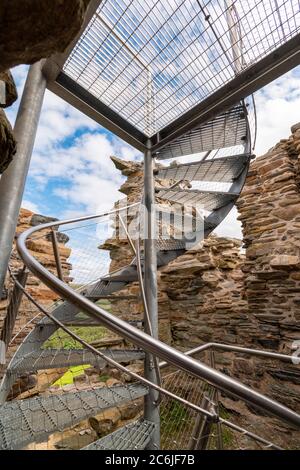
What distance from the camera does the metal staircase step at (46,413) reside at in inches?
37.0

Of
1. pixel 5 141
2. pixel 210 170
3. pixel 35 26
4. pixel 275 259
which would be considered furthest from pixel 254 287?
pixel 35 26

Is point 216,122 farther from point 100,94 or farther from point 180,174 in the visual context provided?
point 100,94

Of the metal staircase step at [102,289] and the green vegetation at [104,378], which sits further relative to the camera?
the green vegetation at [104,378]

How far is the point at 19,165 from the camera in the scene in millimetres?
1187

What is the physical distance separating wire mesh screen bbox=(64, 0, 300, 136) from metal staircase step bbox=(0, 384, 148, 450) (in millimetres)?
2112

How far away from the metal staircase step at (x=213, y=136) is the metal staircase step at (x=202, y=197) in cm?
39

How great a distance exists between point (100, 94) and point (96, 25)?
1.42ft

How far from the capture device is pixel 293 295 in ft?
8.50

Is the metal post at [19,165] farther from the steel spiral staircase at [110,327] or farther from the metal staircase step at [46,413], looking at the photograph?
the metal staircase step at [46,413]

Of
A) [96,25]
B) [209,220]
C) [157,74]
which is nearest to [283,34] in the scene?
[157,74]

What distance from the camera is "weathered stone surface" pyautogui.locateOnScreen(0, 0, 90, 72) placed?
1.84 feet

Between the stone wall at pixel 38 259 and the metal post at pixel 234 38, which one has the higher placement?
the metal post at pixel 234 38

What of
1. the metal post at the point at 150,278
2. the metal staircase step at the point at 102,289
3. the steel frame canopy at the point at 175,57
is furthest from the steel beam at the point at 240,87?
the metal staircase step at the point at 102,289

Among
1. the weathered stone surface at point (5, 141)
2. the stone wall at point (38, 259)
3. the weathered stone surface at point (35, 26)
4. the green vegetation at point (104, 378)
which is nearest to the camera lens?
the weathered stone surface at point (35, 26)
